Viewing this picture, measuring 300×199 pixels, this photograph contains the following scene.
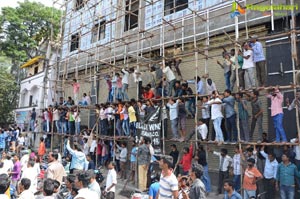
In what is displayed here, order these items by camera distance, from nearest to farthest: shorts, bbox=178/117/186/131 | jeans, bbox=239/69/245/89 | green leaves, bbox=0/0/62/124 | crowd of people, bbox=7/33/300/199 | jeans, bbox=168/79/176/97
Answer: crowd of people, bbox=7/33/300/199 → jeans, bbox=239/69/245/89 → shorts, bbox=178/117/186/131 → jeans, bbox=168/79/176/97 → green leaves, bbox=0/0/62/124

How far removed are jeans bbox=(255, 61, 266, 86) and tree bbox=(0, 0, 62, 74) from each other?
19653mm

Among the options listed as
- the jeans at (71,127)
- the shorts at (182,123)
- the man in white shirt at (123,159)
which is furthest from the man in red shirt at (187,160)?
the jeans at (71,127)

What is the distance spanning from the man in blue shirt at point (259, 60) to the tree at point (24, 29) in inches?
771

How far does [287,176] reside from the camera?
602cm

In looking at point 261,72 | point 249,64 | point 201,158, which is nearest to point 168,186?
point 201,158

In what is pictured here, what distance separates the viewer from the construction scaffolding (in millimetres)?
8125

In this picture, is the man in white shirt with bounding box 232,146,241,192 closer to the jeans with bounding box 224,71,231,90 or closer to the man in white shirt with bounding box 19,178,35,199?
the jeans with bounding box 224,71,231,90

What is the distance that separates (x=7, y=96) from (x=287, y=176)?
845 inches

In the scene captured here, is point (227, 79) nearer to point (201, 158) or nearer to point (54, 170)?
point (201, 158)

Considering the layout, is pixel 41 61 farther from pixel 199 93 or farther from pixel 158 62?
pixel 199 93

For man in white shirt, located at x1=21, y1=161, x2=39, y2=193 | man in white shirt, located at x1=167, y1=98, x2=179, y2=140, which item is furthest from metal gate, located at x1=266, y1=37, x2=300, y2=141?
man in white shirt, located at x1=21, y1=161, x2=39, y2=193

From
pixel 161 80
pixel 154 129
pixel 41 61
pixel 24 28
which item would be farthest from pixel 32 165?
pixel 24 28

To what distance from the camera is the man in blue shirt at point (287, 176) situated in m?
6.00

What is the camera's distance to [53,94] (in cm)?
1611
